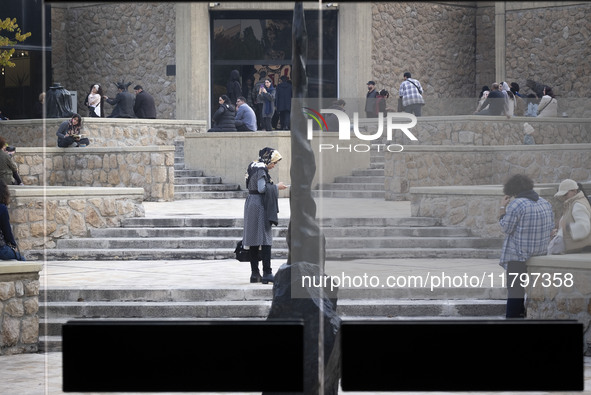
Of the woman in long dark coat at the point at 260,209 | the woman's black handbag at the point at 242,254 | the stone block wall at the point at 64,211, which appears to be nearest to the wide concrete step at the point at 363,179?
the woman in long dark coat at the point at 260,209

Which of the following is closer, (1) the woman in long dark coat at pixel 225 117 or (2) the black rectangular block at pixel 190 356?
(2) the black rectangular block at pixel 190 356

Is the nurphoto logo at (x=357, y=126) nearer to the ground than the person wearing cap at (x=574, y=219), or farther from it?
farther from it

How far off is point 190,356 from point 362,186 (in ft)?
4.54

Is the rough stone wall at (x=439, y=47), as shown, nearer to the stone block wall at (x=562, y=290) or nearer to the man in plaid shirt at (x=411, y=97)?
the man in plaid shirt at (x=411, y=97)

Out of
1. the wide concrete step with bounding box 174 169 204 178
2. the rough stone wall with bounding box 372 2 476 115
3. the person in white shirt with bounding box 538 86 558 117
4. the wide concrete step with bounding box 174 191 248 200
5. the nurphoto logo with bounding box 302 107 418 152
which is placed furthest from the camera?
the wide concrete step with bounding box 174 169 204 178

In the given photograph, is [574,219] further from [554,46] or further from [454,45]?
[454,45]

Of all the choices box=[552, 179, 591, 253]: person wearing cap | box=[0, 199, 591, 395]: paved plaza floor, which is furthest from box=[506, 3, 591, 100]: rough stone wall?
box=[0, 199, 591, 395]: paved plaza floor

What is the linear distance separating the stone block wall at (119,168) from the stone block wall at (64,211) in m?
3.56

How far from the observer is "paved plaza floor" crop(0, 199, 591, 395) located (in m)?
6.09

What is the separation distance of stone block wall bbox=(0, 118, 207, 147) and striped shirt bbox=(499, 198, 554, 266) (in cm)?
1467

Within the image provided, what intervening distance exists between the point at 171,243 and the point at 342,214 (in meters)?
7.38

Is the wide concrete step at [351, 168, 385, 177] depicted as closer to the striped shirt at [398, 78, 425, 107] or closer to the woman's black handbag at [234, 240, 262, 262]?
the striped shirt at [398, 78, 425, 107]

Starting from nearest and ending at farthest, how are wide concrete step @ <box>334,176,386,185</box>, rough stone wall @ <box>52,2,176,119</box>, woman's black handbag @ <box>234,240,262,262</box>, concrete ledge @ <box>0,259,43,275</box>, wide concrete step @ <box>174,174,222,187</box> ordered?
wide concrete step @ <box>334,176,386,185</box> → concrete ledge @ <box>0,259,43,275</box> → woman's black handbag @ <box>234,240,262,262</box> → wide concrete step @ <box>174,174,222,187</box> → rough stone wall @ <box>52,2,176,119</box>

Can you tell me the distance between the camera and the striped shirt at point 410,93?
6242 mm
